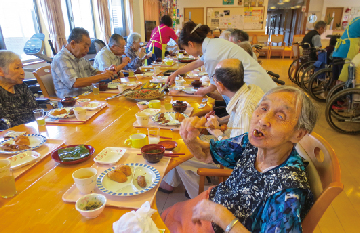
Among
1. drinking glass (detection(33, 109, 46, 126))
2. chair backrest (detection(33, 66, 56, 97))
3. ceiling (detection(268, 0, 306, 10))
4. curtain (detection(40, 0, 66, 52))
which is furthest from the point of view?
ceiling (detection(268, 0, 306, 10))

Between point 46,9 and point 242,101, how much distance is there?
17.8 feet

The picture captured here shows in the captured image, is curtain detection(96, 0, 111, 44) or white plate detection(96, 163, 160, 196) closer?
white plate detection(96, 163, 160, 196)

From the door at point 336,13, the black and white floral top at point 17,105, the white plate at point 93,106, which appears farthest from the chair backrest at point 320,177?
the door at point 336,13

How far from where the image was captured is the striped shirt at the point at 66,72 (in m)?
2.75

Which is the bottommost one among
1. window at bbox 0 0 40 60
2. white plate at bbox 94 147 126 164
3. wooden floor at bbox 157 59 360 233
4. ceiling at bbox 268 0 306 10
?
wooden floor at bbox 157 59 360 233

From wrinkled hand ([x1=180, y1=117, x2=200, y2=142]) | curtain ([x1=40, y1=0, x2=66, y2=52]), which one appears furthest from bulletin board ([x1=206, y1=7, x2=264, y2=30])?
wrinkled hand ([x1=180, y1=117, x2=200, y2=142])

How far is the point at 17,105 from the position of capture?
6.88 feet

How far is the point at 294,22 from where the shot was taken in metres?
12.2

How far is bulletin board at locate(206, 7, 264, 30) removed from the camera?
11266mm

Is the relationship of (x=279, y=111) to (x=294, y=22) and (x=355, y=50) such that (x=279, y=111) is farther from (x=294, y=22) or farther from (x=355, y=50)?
(x=294, y=22)

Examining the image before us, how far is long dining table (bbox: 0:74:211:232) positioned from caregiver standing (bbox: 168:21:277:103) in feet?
3.46

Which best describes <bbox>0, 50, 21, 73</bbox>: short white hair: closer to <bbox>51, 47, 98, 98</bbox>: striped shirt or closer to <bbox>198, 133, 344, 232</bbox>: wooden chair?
<bbox>51, 47, 98, 98</bbox>: striped shirt

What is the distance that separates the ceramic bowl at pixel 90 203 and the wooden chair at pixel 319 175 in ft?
2.42

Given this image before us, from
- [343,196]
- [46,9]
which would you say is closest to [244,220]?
[343,196]
